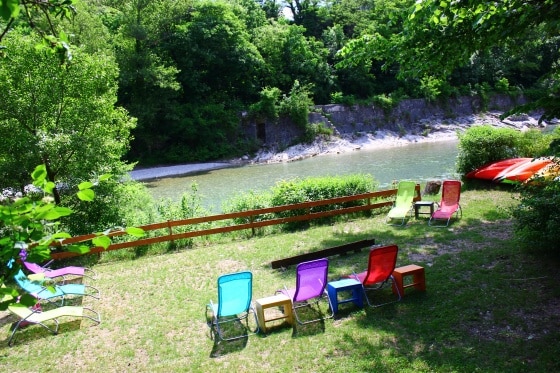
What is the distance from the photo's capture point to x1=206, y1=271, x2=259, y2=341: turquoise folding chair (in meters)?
5.82

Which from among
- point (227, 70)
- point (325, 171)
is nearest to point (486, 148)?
point (325, 171)

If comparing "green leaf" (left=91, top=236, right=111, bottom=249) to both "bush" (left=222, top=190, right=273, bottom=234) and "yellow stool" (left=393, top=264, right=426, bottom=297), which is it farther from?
"bush" (left=222, top=190, right=273, bottom=234)

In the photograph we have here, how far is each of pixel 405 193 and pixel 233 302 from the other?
7.18m

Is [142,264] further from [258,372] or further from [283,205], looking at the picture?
[258,372]

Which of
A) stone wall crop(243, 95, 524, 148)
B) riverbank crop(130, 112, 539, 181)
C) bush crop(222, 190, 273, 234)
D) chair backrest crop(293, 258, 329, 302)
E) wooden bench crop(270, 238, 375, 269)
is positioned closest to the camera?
chair backrest crop(293, 258, 329, 302)

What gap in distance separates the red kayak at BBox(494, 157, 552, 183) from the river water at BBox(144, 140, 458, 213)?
6.79 m

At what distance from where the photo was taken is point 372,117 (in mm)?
38969

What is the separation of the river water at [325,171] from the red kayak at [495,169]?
18.7ft

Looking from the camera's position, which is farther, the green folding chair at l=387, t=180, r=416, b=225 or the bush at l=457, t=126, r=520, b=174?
the bush at l=457, t=126, r=520, b=174

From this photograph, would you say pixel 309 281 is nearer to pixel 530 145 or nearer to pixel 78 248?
pixel 78 248

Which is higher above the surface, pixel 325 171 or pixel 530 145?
pixel 530 145

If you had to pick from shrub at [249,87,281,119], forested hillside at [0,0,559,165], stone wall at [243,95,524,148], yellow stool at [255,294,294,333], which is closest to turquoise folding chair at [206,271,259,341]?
yellow stool at [255,294,294,333]

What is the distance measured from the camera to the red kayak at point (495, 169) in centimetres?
1309

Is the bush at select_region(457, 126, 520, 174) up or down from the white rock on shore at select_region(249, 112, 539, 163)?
up
